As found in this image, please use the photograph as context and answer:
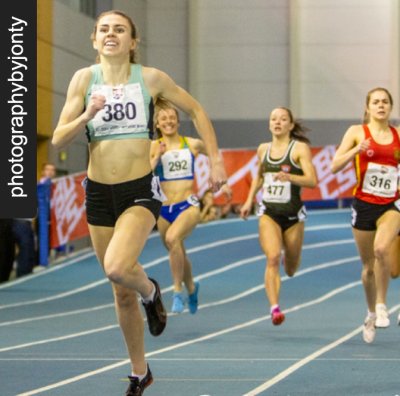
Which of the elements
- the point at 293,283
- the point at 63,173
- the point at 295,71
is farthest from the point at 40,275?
the point at 295,71

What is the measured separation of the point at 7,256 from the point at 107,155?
12.5 meters

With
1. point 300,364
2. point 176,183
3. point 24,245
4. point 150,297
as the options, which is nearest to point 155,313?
point 150,297

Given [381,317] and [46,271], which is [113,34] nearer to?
[381,317]

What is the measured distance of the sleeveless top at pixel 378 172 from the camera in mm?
11164

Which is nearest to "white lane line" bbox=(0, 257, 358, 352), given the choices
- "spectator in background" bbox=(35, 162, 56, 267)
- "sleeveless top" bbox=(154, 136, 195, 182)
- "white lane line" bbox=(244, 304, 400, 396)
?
"sleeveless top" bbox=(154, 136, 195, 182)

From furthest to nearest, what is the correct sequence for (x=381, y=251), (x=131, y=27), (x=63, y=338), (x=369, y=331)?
(x=63, y=338) → (x=369, y=331) → (x=381, y=251) → (x=131, y=27)

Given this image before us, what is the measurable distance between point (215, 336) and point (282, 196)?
143 cm

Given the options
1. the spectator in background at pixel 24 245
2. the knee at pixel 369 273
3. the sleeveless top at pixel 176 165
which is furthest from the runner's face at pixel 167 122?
the spectator in background at pixel 24 245

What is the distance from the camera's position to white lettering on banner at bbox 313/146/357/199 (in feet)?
90.7

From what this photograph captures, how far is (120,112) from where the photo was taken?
7.22 m

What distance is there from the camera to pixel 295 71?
117 ft

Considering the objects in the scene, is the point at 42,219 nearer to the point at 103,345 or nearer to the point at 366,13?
the point at 103,345

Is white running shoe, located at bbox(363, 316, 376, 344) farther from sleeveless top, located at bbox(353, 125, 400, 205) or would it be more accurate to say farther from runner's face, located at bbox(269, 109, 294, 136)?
runner's face, located at bbox(269, 109, 294, 136)

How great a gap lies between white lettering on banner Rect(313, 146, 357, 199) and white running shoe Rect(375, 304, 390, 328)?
16465 millimetres
